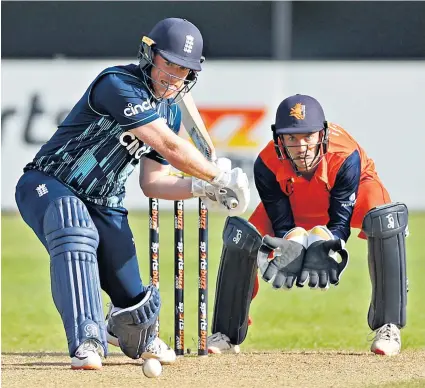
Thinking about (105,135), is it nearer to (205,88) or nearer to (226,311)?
(226,311)

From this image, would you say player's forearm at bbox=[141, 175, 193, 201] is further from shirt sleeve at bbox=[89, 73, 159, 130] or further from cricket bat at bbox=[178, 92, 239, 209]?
shirt sleeve at bbox=[89, 73, 159, 130]

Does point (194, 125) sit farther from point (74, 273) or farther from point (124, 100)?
point (74, 273)

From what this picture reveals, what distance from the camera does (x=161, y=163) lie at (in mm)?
5254

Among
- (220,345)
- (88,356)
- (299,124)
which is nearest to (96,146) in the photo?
(88,356)

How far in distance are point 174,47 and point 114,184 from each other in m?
0.67

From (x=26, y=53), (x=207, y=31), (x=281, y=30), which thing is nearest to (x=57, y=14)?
(x=26, y=53)

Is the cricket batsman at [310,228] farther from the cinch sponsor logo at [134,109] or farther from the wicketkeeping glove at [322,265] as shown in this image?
the cinch sponsor logo at [134,109]

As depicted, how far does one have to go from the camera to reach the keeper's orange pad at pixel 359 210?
5.62 m

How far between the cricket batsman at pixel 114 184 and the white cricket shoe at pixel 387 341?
3.23ft

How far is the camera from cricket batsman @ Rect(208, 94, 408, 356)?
5352 mm

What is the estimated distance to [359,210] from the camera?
566cm

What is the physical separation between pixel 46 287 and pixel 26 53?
7.26 m

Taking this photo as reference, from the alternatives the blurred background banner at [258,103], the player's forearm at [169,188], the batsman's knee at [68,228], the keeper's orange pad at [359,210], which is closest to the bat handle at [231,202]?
the player's forearm at [169,188]

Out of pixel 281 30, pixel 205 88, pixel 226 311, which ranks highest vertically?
Answer: pixel 281 30
